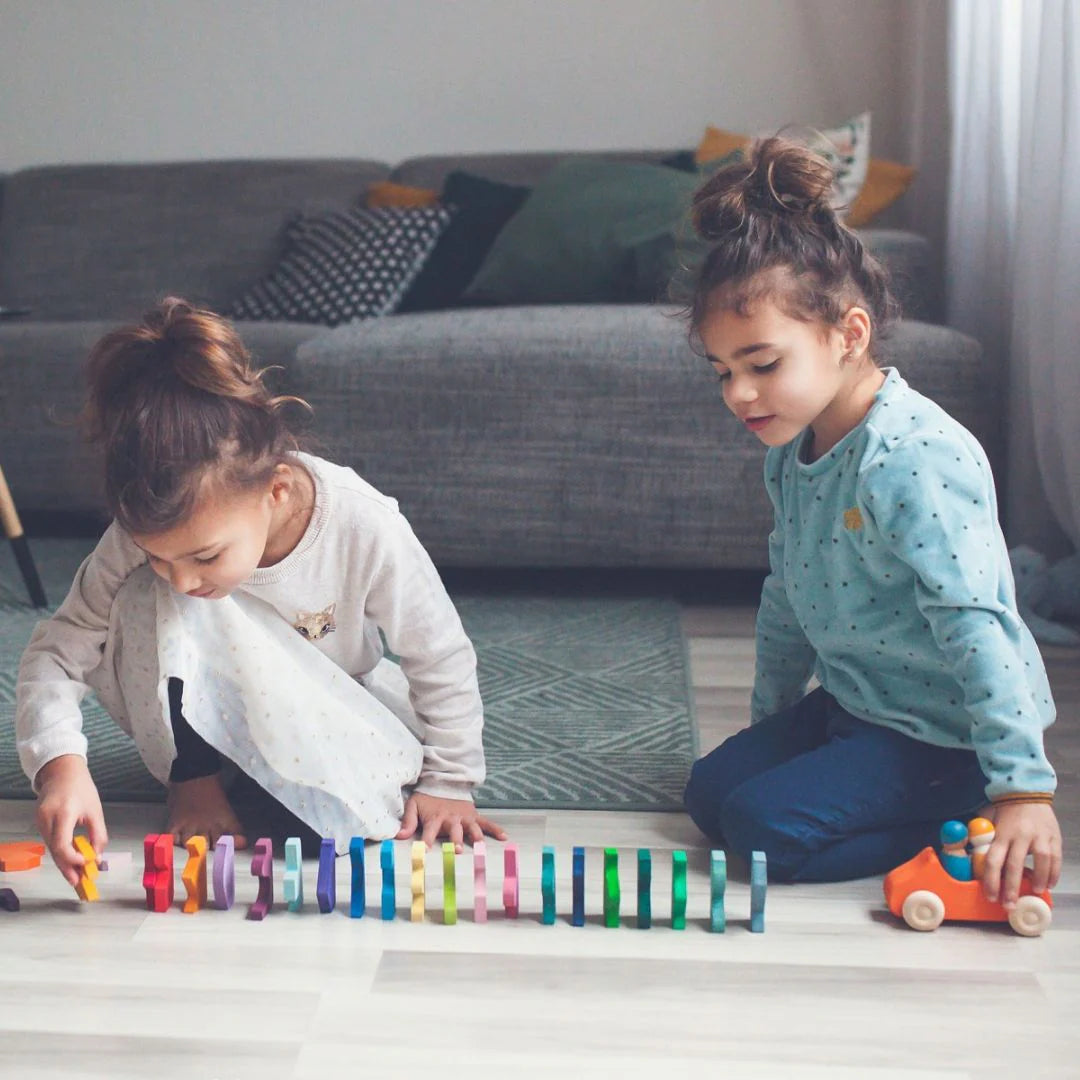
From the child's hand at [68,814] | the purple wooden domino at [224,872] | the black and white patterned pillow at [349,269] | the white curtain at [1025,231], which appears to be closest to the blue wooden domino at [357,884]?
the purple wooden domino at [224,872]

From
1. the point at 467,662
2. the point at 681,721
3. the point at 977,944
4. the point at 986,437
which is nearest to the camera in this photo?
the point at 977,944

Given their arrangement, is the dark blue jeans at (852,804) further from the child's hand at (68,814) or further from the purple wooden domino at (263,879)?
the child's hand at (68,814)

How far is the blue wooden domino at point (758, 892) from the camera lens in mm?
1081

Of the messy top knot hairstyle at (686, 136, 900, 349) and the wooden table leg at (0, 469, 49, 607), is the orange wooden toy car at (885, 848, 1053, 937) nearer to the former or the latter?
the messy top knot hairstyle at (686, 136, 900, 349)

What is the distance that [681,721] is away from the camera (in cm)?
163

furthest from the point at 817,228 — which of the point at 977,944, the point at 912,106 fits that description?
the point at 912,106

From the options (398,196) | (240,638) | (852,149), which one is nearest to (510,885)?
(240,638)

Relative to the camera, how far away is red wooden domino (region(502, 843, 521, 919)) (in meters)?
1.11

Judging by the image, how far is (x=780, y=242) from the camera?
1.19 m

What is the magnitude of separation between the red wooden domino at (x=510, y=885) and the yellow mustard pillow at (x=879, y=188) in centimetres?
202

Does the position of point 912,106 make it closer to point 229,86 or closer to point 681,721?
point 229,86

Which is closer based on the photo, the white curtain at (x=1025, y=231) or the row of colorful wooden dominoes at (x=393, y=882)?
the row of colorful wooden dominoes at (x=393, y=882)

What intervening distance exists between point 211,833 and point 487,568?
1.20 meters

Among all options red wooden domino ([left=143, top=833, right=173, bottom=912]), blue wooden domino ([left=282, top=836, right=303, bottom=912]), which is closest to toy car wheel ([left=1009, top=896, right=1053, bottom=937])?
blue wooden domino ([left=282, top=836, right=303, bottom=912])
